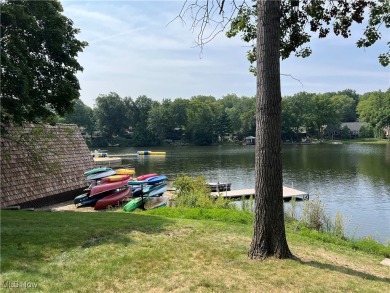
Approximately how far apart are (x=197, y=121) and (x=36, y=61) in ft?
281

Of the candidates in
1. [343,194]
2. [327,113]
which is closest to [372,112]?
[327,113]

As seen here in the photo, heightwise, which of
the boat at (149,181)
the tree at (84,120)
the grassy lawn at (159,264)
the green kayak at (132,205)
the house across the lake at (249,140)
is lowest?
the green kayak at (132,205)

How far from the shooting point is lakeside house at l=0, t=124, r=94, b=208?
13.5 meters

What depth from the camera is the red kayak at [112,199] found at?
637 inches

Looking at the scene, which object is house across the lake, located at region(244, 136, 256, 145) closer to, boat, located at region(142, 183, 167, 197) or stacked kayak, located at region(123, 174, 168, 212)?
stacked kayak, located at region(123, 174, 168, 212)

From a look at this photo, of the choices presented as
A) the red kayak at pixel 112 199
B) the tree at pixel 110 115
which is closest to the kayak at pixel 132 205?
A: the red kayak at pixel 112 199

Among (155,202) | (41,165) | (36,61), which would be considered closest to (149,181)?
(155,202)

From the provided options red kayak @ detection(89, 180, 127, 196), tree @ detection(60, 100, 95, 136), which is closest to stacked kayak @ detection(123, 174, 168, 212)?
red kayak @ detection(89, 180, 127, 196)

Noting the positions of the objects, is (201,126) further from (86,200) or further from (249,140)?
(86,200)

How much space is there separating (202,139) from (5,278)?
92.4 meters

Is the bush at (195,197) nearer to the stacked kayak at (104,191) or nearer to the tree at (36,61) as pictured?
the stacked kayak at (104,191)

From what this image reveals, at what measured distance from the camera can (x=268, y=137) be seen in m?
5.51

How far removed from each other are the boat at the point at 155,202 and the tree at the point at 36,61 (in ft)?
19.3

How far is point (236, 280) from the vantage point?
4.63m
